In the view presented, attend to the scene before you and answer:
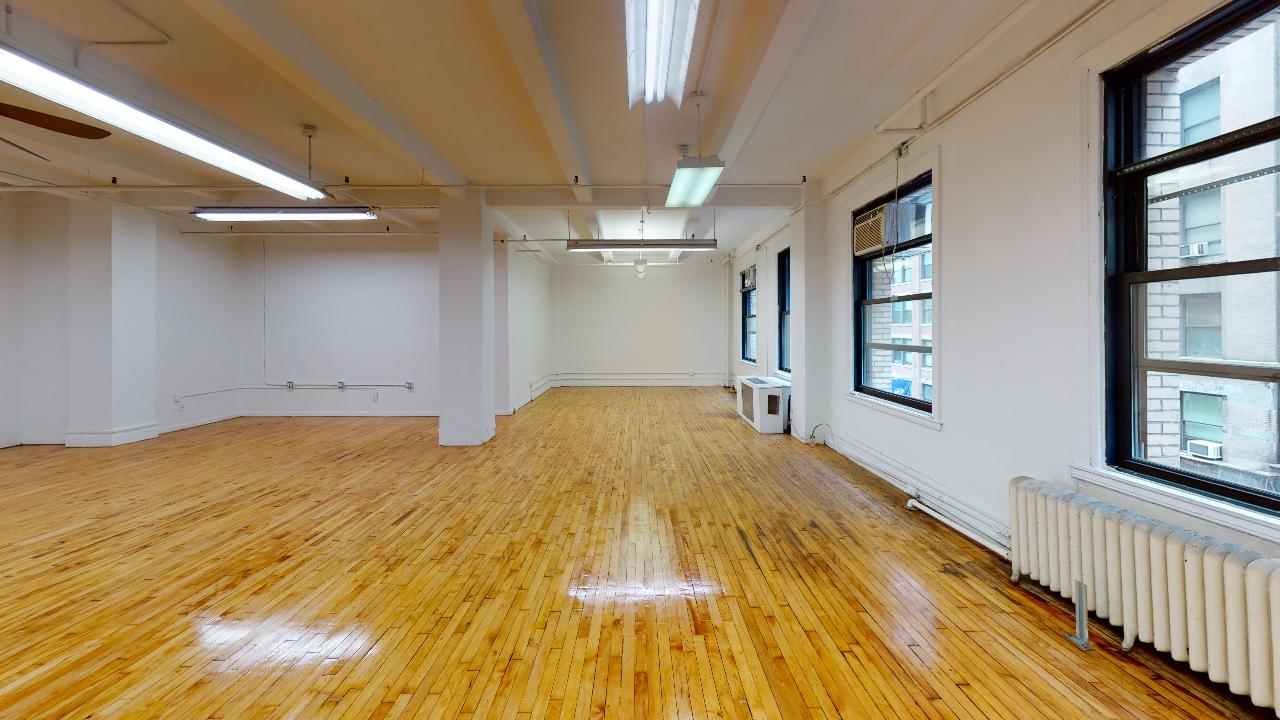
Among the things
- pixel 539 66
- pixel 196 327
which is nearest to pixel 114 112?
pixel 539 66

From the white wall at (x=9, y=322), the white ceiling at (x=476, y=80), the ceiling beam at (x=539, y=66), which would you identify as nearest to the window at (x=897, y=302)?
the white ceiling at (x=476, y=80)

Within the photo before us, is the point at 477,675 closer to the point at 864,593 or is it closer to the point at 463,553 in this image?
the point at 463,553

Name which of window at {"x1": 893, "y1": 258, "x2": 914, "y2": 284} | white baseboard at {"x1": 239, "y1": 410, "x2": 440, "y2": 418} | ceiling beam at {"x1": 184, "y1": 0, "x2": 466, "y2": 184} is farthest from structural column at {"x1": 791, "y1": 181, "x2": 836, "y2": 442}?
white baseboard at {"x1": 239, "y1": 410, "x2": 440, "y2": 418}

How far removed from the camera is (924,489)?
153 inches

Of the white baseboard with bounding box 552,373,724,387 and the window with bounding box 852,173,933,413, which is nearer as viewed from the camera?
the window with bounding box 852,173,933,413

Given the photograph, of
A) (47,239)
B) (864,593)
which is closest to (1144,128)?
(864,593)

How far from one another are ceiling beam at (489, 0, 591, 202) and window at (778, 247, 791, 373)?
4.51m

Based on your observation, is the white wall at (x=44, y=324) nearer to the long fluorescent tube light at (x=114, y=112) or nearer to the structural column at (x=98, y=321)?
the structural column at (x=98, y=321)

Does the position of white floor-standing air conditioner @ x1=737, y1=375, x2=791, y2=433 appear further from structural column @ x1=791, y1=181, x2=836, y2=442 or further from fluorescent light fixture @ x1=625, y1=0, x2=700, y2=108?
fluorescent light fixture @ x1=625, y1=0, x2=700, y2=108

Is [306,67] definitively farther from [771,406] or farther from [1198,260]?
[771,406]

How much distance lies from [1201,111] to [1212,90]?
0.08 metres

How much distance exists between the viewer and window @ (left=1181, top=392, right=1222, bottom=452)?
81.7 inches

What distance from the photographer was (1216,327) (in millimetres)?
2045

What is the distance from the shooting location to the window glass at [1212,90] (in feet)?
6.20
